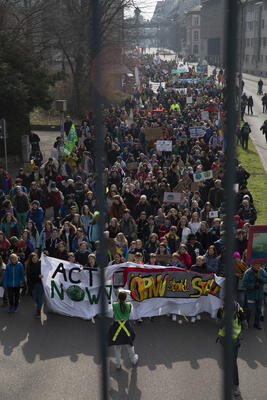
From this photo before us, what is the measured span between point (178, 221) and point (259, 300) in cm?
323

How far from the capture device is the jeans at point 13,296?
9.38 metres

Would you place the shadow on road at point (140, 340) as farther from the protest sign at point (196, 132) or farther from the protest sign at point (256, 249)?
the protest sign at point (196, 132)

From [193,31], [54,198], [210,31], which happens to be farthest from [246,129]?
[193,31]

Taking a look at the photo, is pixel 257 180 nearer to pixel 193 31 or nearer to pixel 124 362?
pixel 124 362

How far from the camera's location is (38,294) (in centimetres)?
938

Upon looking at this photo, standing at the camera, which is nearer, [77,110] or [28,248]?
[28,248]

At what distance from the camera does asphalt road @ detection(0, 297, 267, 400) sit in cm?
703

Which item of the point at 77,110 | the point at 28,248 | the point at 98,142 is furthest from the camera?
the point at 77,110

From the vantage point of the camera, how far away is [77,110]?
36.7 m

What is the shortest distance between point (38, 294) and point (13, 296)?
457mm

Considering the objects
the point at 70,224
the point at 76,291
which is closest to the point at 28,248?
the point at 70,224

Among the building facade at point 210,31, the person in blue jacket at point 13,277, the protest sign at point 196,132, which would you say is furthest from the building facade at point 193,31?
the person in blue jacket at point 13,277

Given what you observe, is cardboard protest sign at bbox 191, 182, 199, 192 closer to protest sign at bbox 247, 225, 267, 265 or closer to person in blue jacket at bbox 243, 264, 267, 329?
protest sign at bbox 247, 225, 267, 265

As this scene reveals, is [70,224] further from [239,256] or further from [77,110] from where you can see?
[77,110]
